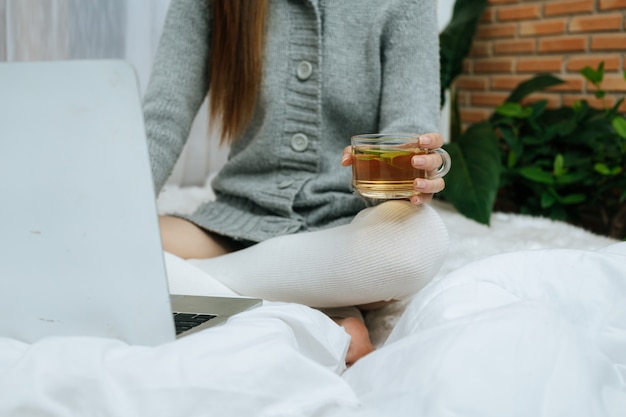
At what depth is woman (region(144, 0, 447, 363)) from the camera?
4.09 ft

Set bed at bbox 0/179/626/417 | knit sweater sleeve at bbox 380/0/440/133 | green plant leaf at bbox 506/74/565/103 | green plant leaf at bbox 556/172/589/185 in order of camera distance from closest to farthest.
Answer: bed at bbox 0/179/626/417, knit sweater sleeve at bbox 380/0/440/133, green plant leaf at bbox 556/172/589/185, green plant leaf at bbox 506/74/565/103

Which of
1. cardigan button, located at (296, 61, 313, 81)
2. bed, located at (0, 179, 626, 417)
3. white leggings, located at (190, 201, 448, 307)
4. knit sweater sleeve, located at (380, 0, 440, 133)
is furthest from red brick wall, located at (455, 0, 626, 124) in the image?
bed, located at (0, 179, 626, 417)

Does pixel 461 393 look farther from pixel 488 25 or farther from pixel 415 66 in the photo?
pixel 488 25

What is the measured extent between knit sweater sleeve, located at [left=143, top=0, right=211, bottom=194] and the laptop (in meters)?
0.69

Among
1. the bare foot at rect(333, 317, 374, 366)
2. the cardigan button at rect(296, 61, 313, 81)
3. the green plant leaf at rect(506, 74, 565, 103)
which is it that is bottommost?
the bare foot at rect(333, 317, 374, 366)

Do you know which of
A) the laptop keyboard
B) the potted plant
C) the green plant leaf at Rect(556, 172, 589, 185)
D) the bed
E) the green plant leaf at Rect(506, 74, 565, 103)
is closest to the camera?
the bed

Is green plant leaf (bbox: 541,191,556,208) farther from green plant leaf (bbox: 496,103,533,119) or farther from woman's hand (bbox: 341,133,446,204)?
woman's hand (bbox: 341,133,446,204)

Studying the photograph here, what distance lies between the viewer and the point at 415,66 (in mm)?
1248

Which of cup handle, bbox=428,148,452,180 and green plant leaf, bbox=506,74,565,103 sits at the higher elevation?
Answer: green plant leaf, bbox=506,74,565,103

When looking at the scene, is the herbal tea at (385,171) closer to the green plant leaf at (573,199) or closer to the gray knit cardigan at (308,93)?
the gray knit cardigan at (308,93)

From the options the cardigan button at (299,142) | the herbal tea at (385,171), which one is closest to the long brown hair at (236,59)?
the cardigan button at (299,142)

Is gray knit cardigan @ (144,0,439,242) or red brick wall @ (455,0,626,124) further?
red brick wall @ (455,0,626,124)

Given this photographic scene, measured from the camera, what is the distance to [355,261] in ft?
3.32

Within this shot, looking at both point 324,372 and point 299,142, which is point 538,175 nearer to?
point 299,142
